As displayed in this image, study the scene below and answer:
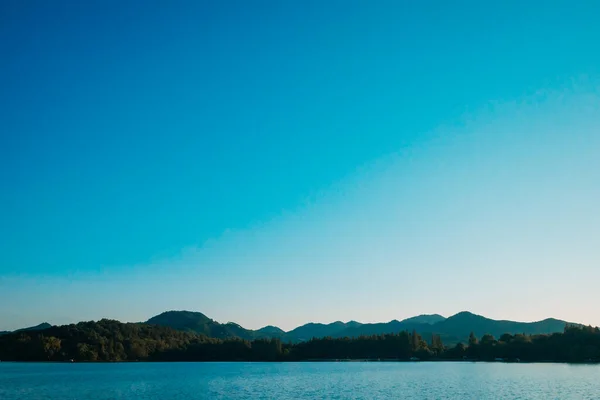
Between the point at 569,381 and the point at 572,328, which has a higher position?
the point at 572,328

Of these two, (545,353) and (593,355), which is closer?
(593,355)

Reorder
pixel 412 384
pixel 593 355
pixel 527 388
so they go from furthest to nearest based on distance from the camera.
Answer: pixel 593 355 → pixel 412 384 → pixel 527 388

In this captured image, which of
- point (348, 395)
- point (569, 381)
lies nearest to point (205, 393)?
point (348, 395)

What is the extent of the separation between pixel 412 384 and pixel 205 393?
4198cm

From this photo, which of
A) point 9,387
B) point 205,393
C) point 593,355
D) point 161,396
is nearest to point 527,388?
point 205,393

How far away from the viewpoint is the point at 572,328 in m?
190

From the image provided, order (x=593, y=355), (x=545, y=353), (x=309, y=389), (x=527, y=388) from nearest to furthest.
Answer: (x=527, y=388)
(x=309, y=389)
(x=593, y=355)
(x=545, y=353)

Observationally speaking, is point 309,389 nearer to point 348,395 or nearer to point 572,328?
point 348,395

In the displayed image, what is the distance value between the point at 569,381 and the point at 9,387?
110416 millimetres

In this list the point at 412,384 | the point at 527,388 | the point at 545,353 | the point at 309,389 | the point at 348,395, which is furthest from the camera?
the point at 545,353

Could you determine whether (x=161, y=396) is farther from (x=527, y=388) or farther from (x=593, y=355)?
(x=593, y=355)

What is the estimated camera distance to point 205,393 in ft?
298

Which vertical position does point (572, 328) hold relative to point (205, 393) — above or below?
above

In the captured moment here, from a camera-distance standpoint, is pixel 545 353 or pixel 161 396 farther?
pixel 545 353
